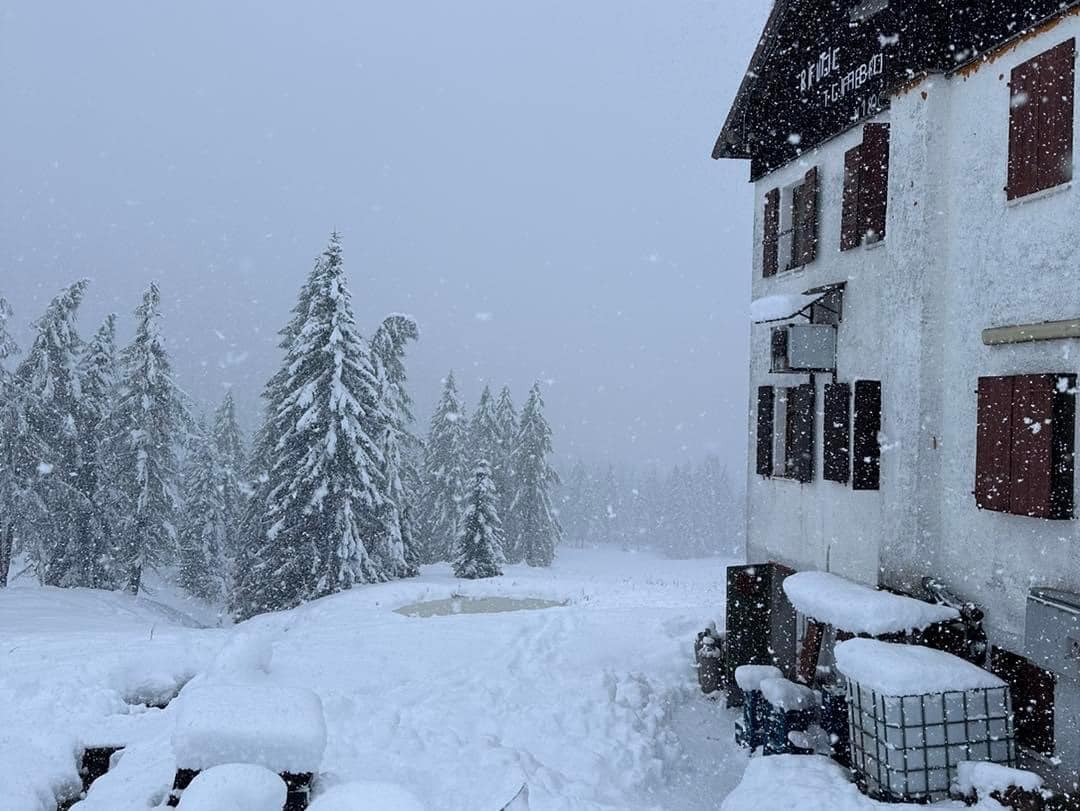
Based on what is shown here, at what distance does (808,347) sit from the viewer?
11.7m

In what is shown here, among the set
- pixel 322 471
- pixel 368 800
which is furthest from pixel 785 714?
pixel 322 471

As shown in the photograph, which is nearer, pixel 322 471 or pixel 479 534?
pixel 322 471

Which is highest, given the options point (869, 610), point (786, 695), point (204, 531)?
point (869, 610)

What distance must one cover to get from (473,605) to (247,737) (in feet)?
48.5

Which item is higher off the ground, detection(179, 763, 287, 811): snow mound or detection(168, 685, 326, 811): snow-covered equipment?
detection(179, 763, 287, 811): snow mound

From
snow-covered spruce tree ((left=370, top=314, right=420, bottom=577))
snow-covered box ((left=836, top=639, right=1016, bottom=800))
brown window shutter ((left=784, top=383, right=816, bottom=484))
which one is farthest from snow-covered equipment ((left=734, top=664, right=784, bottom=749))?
snow-covered spruce tree ((left=370, top=314, right=420, bottom=577))

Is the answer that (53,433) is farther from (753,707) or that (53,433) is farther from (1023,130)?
(1023,130)

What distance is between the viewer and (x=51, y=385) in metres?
28.7

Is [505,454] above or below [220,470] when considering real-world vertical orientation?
above

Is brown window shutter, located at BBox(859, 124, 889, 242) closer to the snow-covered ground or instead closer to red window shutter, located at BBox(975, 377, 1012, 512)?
red window shutter, located at BBox(975, 377, 1012, 512)

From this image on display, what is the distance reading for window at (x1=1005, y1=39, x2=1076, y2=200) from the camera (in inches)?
308

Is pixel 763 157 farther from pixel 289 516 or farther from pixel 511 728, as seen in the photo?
pixel 289 516

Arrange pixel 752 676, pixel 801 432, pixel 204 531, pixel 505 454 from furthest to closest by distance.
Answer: pixel 505 454 → pixel 204 531 → pixel 801 432 → pixel 752 676

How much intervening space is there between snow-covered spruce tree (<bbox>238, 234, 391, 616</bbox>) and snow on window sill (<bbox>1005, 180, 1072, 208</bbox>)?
1989cm
